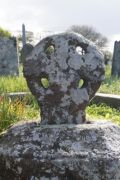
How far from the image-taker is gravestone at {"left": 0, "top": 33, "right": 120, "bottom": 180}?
500 cm

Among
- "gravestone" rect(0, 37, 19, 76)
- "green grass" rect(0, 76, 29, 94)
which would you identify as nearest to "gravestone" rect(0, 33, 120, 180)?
"green grass" rect(0, 76, 29, 94)

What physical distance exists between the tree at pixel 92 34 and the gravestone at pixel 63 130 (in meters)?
30.5

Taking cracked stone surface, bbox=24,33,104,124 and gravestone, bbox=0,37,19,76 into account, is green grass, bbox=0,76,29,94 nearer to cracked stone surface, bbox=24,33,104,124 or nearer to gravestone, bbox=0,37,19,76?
gravestone, bbox=0,37,19,76

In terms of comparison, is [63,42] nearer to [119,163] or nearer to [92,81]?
[92,81]

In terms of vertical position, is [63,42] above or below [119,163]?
above

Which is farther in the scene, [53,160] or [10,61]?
[10,61]

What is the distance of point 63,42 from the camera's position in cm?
558

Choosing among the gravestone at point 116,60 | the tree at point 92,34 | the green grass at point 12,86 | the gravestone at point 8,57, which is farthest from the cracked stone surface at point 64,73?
the tree at point 92,34

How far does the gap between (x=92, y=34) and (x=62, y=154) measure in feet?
104

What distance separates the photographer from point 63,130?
5.26 m

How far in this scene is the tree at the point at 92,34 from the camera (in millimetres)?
36062

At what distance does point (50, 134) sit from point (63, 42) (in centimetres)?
92

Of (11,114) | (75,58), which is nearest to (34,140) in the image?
(75,58)

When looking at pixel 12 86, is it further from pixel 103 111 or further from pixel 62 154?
pixel 62 154
